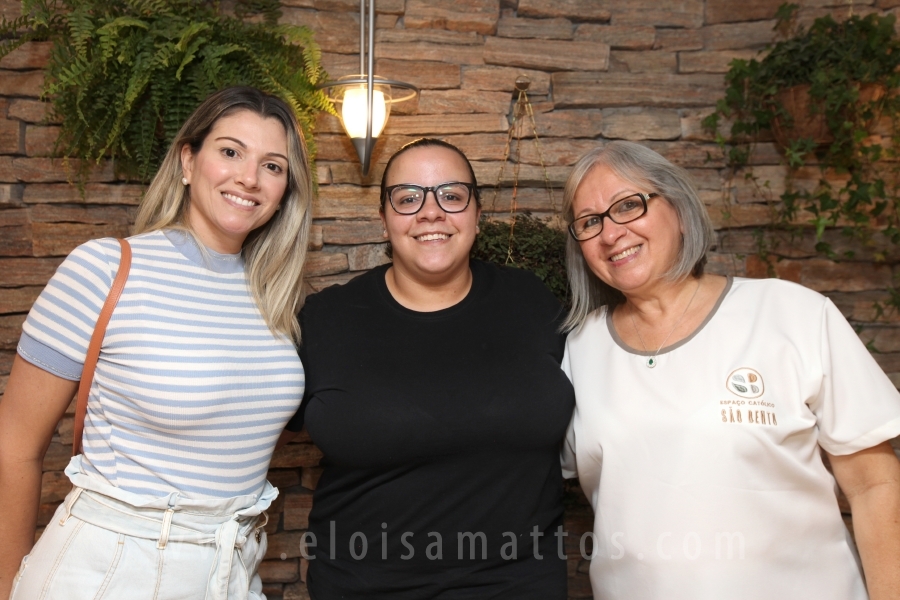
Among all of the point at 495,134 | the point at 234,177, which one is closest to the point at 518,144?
the point at 495,134

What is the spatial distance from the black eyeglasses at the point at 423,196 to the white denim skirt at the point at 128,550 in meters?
0.89

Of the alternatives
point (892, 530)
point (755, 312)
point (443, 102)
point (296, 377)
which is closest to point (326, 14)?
point (443, 102)

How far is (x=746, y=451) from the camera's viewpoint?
5.06 feet

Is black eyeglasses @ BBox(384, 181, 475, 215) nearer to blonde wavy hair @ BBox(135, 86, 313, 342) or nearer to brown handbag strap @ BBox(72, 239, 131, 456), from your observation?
blonde wavy hair @ BBox(135, 86, 313, 342)

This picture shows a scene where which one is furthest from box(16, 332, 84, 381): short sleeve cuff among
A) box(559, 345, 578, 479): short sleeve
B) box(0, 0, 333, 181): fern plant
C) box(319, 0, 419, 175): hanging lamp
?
box(559, 345, 578, 479): short sleeve

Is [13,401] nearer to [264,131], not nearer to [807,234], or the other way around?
[264,131]

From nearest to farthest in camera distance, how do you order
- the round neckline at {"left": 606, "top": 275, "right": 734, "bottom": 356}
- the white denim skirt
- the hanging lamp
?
the white denim skirt, the round neckline at {"left": 606, "top": 275, "right": 734, "bottom": 356}, the hanging lamp

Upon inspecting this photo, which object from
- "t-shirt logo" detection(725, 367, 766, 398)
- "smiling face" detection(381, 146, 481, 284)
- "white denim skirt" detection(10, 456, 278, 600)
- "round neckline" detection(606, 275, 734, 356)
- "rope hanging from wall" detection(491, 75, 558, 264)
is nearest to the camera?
"white denim skirt" detection(10, 456, 278, 600)

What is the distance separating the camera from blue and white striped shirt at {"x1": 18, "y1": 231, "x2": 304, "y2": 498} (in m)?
1.49

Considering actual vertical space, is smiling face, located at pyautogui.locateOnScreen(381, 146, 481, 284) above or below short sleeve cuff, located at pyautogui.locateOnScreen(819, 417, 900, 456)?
above

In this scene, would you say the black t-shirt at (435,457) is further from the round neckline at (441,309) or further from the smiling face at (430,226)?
the smiling face at (430,226)

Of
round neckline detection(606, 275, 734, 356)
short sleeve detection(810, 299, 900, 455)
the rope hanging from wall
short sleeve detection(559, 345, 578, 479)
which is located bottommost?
short sleeve detection(559, 345, 578, 479)

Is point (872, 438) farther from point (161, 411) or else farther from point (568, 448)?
point (161, 411)

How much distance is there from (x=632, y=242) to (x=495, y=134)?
3.12ft
